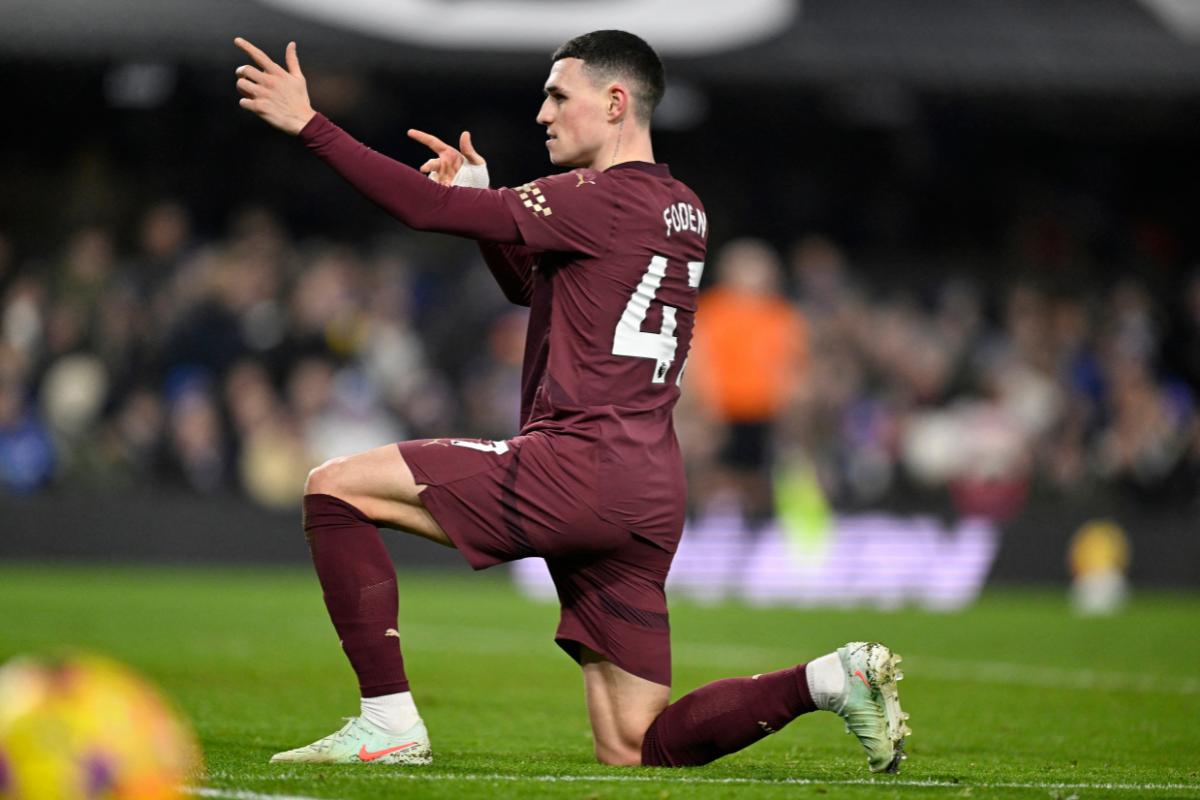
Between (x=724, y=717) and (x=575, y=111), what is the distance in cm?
182

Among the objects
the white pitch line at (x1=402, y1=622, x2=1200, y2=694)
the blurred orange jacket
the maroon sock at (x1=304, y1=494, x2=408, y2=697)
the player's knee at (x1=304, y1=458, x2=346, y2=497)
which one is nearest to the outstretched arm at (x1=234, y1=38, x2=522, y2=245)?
the player's knee at (x1=304, y1=458, x2=346, y2=497)

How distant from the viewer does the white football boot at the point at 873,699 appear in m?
4.98

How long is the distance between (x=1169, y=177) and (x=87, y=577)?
14.4 meters

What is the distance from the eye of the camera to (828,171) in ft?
71.5

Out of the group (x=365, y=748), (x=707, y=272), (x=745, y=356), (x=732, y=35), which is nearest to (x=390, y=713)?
(x=365, y=748)

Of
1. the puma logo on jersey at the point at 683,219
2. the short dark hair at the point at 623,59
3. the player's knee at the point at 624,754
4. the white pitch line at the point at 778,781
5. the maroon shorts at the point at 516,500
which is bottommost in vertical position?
the player's knee at the point at 624,754

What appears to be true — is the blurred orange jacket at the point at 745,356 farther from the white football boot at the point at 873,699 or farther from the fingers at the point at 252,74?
the fingers at the point at 252,74

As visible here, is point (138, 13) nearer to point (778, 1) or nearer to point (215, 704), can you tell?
point (778, 1)

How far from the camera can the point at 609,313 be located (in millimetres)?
5207

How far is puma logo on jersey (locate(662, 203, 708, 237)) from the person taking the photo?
17.3 ft

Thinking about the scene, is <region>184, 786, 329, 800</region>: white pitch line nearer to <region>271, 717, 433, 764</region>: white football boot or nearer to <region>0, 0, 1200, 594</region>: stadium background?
<region>271, 717, 433, 764</region>: white football boot


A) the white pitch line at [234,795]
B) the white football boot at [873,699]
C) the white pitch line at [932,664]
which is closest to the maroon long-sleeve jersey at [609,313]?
the white football boot at [873,699]

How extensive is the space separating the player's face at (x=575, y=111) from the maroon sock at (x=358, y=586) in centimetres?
124

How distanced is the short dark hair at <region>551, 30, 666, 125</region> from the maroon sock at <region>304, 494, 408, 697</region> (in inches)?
Answer: 58.1
